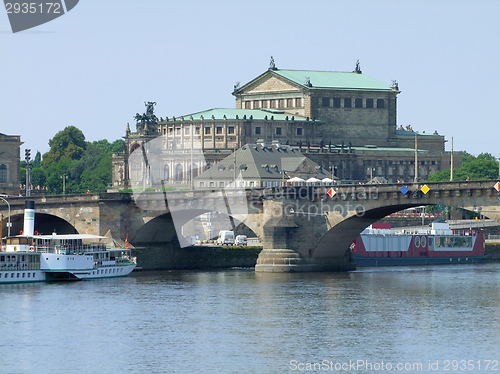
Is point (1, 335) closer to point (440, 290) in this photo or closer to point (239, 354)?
point (239, 354)

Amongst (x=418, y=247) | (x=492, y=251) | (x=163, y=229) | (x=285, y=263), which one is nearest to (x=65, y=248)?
(x=285, y=263)

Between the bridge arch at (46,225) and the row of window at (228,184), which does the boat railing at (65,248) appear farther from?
the row of window at (228,184)

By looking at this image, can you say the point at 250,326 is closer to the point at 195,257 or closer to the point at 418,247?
the point at 195,257

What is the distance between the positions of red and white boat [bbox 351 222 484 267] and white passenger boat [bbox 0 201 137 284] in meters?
40.0

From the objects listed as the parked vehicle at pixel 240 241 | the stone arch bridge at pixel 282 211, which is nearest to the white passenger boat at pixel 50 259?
the stone arch bridge at pixel 282 211

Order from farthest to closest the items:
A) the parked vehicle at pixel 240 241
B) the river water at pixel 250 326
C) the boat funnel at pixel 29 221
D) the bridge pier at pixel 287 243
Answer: the parked vehicle at pixel 240 241, the bridge pier at pixel 287 243, the boat funnel at pixel 29 221, the river water at pixel 250 326

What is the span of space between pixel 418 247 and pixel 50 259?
61791 millimetres

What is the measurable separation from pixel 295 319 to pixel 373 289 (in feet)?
69.5

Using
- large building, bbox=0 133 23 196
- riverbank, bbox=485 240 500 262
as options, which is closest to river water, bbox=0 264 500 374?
riverbank, bbox=485 240 500 262

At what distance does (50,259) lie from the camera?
10056cm

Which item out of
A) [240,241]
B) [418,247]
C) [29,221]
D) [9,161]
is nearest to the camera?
[29,221]

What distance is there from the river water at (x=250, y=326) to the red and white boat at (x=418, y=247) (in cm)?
3728

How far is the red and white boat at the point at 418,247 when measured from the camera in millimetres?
140000

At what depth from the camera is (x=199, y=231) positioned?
178 metres
